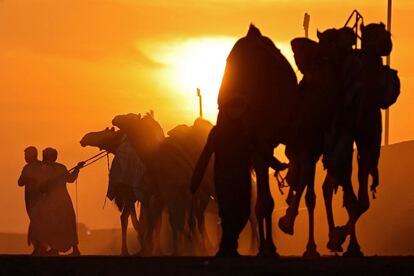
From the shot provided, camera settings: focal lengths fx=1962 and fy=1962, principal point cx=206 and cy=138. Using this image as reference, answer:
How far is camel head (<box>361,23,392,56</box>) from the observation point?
28.5 m

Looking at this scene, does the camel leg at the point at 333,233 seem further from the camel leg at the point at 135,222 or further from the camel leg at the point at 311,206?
the camel leg at the point at 135,222

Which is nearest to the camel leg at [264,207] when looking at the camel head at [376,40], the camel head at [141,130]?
the camel head at [376,40]

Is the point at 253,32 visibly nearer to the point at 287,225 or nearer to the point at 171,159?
the point at 287,225

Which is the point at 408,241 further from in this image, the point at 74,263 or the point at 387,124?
the point at 74,263

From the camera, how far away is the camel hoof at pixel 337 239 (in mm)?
27172

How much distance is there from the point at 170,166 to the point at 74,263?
16.7 meters

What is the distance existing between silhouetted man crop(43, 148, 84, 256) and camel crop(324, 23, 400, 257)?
11.8 meters

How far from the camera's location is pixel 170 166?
39875 millimetres

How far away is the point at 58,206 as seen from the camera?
135 feet

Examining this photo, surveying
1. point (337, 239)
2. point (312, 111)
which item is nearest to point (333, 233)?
point (337, 239)

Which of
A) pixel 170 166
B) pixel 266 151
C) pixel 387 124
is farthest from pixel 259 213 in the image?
pixel 387 124

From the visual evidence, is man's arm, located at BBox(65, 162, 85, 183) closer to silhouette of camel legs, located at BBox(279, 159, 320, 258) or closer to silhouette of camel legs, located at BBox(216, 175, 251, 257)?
silhouette of camel legs, located at BBox(279, 159, 320, 258)

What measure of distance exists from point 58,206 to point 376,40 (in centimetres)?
1391

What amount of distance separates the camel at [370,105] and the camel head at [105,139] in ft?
48.5
